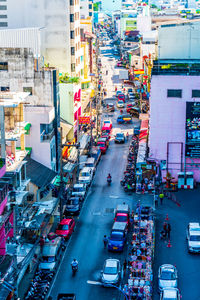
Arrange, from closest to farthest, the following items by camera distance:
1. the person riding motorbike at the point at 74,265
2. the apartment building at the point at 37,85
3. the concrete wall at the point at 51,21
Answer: the person riding motorbike at the point at 74,265
the apartment building at the point at 37,85
the concrete wall at the point at 51,21

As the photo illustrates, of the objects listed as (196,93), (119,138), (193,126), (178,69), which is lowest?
(119,138)

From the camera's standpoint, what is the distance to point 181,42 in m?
76.4

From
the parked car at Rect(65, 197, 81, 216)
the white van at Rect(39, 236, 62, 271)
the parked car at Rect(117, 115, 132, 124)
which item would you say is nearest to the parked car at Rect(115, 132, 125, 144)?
the parked car at Rect(117, 115, 132, 124)

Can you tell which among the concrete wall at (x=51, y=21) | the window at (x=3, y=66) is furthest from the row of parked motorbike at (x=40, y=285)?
the concrete wall at (x=51, y=21)

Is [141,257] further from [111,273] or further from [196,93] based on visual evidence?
[196,93]

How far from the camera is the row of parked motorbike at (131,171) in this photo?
2675 inches

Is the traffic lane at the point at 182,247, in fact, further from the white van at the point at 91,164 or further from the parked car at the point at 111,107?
the parked car at the point at 111,107

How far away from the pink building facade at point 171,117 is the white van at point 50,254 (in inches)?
897

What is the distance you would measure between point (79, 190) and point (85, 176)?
454cm

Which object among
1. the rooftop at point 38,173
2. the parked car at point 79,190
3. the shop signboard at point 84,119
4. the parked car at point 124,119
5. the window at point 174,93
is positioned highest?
the window at point 174,93

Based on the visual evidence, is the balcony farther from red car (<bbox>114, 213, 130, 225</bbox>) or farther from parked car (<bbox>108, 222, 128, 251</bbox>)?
parked car (<bbox>108, 222, 128, 251</bbox>)

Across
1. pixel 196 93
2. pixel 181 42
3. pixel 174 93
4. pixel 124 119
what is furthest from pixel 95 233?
pixel 124 119

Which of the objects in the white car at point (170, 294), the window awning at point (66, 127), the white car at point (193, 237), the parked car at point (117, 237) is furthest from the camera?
the window awning at point (66, 127)

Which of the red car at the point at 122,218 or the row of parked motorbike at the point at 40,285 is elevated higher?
the red car at the point at 122,218
